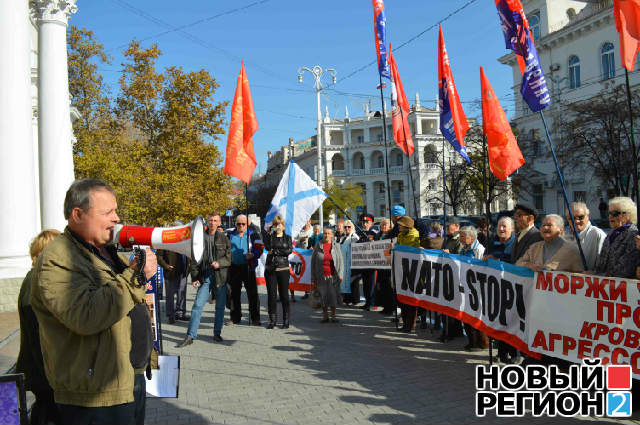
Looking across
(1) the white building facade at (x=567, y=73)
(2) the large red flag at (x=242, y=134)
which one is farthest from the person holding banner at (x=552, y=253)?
(1) the white building facade at (x=567, y=73)

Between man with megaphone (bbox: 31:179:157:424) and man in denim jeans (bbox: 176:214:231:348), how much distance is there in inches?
214

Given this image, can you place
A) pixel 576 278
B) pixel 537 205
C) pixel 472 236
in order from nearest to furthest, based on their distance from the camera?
pixel 576 278 < pixel 472 236 < pixel 537 205

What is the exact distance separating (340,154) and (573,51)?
49824mm

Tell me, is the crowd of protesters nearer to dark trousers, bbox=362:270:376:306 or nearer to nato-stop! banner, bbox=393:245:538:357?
nato-stop! banner, bbox=393:245:538:357

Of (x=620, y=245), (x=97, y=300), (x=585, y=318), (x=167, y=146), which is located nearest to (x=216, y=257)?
(x=585, y=318)

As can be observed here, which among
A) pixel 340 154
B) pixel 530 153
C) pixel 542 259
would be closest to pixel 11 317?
pixel 542 259

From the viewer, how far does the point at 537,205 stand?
41406 mm

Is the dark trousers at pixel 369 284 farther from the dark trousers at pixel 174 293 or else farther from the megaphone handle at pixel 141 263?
the megaphone handle at pixel 141 263

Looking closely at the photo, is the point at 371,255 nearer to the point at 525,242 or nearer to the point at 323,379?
the point at 525,242

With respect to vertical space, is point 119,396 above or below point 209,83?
below

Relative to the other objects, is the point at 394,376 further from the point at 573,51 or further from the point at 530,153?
the point at 573,51

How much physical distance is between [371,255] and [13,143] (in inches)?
301

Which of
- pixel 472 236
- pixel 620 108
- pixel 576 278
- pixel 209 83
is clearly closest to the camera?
pixel 576 278

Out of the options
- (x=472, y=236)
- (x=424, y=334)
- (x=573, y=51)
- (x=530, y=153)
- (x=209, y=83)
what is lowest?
(x=424, y=334)
